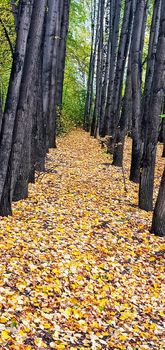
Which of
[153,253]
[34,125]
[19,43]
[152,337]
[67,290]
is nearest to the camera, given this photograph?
[152,337]

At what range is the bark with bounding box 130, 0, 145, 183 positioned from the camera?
31.2 ft

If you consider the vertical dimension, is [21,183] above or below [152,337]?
above

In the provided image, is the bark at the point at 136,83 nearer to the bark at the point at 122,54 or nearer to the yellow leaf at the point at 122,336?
the bark at the point at 122,54

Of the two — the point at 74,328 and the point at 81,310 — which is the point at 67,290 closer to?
the point at 81,310

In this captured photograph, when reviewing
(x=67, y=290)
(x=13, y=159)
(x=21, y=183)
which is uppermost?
(x=13, y=159)

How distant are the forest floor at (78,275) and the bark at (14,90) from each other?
1175 mm

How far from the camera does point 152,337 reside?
4734 mm

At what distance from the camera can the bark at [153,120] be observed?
7696mm

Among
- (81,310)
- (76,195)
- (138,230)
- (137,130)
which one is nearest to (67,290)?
(81,310)

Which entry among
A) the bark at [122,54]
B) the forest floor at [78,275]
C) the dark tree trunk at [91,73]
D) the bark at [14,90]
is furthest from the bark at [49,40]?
the dark tree trunk at [91,73]

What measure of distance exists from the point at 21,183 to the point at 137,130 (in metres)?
4.26

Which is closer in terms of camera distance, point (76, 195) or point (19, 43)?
point (19, 43)

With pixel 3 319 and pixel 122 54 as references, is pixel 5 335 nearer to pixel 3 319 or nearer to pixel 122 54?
pixel 3 319

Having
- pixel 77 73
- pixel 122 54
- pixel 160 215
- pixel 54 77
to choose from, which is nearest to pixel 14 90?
pixel 160 215
